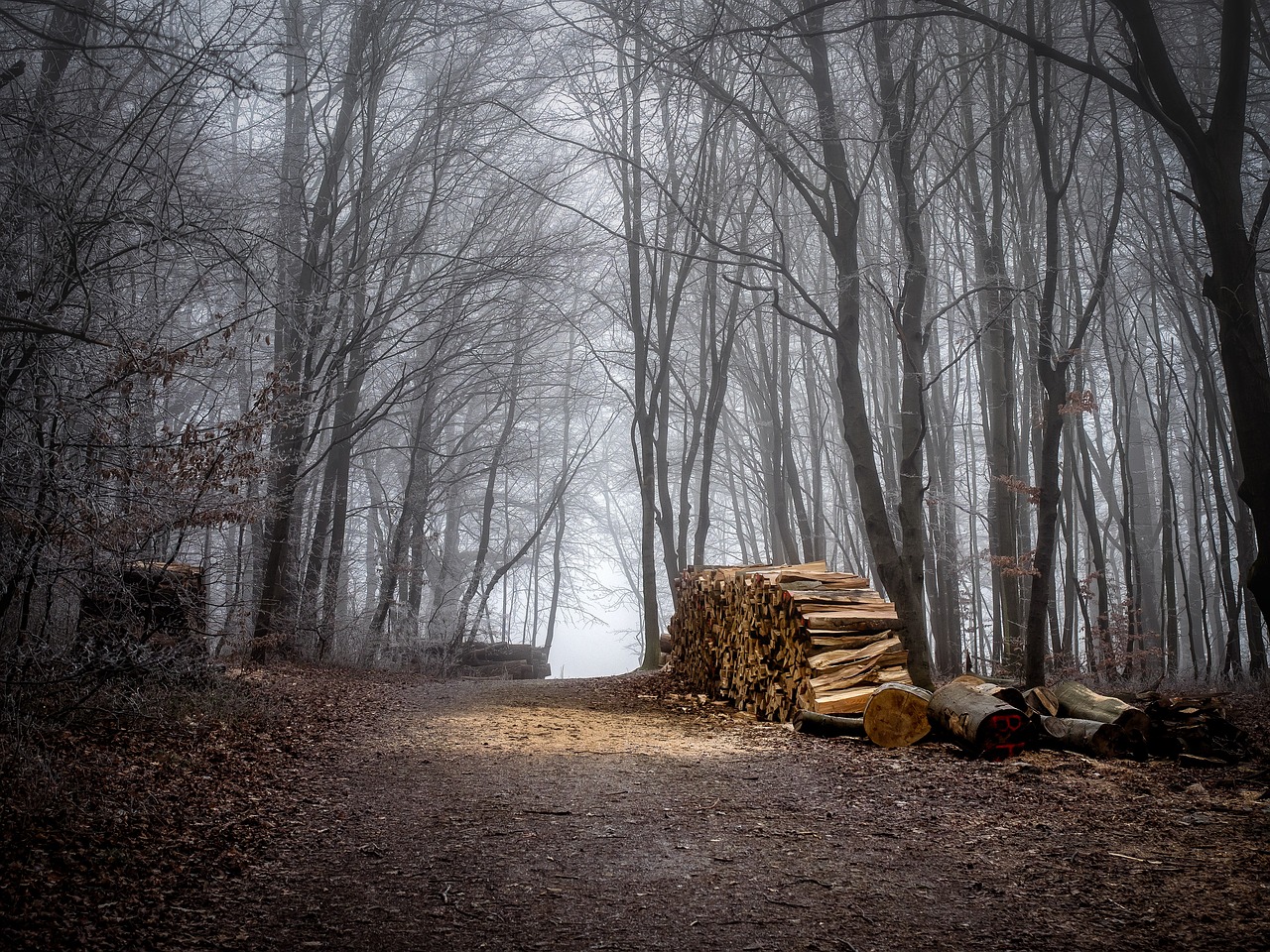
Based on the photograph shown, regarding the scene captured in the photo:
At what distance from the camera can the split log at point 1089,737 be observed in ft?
16.0

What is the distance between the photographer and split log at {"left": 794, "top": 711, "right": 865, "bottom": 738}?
19.2ft

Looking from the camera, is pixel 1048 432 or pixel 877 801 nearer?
pixel 877 801

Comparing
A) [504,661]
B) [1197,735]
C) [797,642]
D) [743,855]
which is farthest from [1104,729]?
[504,661]

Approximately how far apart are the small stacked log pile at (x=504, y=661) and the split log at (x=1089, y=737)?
37.8 feet

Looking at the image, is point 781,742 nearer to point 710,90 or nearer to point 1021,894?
point 1021,894

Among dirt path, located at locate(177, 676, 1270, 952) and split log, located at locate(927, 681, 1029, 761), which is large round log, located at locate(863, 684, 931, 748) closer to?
dirt path, located at locate(177, 676, 1270, 952)

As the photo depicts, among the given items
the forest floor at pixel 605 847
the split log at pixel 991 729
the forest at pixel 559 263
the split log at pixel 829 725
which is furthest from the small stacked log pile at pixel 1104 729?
the forest at pixel 559 263

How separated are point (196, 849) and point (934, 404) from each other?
53.0 feet

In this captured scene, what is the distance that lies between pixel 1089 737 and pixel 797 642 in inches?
93.7

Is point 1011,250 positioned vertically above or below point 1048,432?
above

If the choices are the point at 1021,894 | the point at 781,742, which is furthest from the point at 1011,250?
the point at 1021,894

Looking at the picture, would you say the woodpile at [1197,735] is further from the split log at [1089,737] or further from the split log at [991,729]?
the split log at [991,729]

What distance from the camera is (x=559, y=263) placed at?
13.9m

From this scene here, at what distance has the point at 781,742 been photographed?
5.97 meters
